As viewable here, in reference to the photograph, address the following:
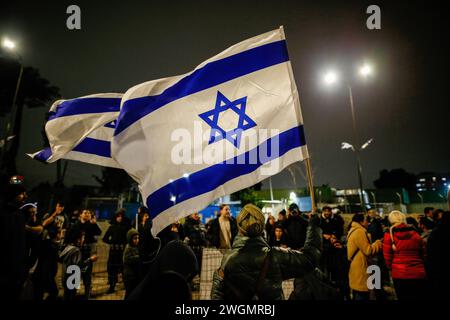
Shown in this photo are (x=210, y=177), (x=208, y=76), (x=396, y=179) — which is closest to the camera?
(x=210, y=177)

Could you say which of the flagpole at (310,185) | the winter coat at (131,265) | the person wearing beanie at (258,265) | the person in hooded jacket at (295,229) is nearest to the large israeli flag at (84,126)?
the winter coat at (131,265)

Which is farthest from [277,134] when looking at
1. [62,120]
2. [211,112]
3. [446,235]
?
[62,120]

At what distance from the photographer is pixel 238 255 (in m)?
2.61

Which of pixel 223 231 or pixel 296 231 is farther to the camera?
pixel 296 231

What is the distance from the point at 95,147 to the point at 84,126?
0.41 m

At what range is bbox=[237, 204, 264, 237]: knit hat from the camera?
8.69 feet

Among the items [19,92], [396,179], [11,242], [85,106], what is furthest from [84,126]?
[396,179]

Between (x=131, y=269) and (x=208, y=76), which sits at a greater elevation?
(x=208, y=76)

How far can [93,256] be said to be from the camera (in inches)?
266

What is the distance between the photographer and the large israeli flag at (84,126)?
4.40 metres

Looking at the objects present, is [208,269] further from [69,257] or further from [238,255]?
[69,257]

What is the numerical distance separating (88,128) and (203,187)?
2497 millimetres

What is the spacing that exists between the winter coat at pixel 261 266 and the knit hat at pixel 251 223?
88mm
